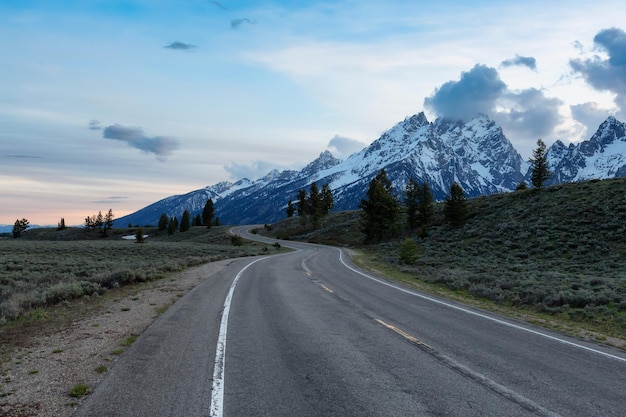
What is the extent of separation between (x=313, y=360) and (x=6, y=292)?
1675cm

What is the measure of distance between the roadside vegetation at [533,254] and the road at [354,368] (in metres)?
4.18

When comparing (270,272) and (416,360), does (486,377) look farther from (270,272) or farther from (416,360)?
(270,272)

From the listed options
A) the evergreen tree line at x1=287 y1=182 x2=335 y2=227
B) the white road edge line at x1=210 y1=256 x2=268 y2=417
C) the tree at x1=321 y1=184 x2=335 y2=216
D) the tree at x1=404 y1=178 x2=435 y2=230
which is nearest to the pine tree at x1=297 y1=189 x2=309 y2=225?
the evergreen tree line at x1=287 y1=182 x2=335 y2=227

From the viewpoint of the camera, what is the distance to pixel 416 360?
309 inches

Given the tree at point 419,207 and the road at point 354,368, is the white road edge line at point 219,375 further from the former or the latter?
the tree at point 419,207

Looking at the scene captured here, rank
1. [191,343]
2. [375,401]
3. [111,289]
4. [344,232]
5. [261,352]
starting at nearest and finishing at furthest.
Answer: [375,401], [261,352], [191,343], [111,289], [344,232]

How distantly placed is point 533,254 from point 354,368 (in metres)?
35.1

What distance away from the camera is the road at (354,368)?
574 cm

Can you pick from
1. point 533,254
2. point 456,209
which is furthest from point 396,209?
point 533,254

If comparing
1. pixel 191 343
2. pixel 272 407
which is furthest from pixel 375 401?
pixel 191 343

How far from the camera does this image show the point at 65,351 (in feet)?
27.6

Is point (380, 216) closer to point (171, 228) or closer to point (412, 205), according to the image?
point (412, 205)

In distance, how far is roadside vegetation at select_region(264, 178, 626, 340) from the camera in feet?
51.0

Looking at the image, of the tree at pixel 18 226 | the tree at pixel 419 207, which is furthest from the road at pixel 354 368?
the tree at pixel 18 226
